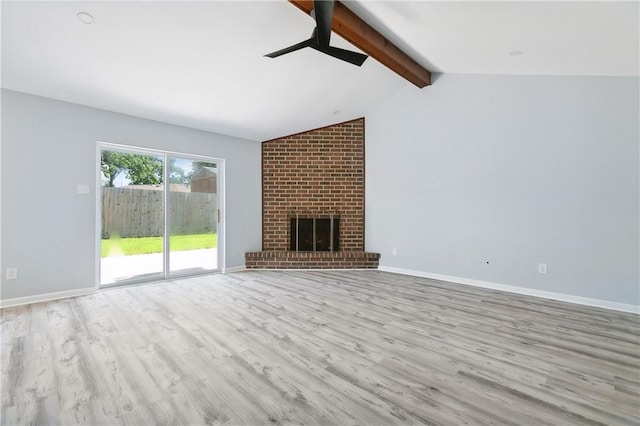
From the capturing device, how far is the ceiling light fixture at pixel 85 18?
233 centimetres

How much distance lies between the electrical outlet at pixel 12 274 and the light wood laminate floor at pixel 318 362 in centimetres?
36

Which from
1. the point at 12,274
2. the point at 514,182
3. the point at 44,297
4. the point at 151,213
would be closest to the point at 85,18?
the point at 151,213

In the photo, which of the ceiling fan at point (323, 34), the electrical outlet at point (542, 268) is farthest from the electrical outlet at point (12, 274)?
the electrical outlet at point (542, 268)

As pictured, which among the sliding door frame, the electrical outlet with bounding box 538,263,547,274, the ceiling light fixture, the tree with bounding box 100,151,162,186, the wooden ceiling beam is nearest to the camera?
the ceiling light fixture

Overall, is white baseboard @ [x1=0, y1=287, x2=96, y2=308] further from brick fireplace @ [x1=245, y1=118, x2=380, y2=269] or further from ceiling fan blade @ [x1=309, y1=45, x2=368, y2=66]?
ceiling fan blade @ [x1=309, y1=45, x2=368, y2=66]

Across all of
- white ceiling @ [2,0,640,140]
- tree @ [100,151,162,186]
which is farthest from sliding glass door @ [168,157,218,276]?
white ceiling @ [2,0,640,140]

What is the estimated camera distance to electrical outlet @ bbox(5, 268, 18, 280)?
3.18m

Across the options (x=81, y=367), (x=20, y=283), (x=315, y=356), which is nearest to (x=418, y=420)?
(x=315, y=356)

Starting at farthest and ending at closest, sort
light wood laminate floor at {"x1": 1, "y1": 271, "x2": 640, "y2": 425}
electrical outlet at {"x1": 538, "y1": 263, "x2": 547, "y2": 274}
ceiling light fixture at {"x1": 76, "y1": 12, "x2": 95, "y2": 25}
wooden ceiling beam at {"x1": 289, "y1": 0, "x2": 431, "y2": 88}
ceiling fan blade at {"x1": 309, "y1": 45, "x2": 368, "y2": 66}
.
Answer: electrical outlet at {"x1": 538, "y1": 263, "x2": 547, "y2": 274} < wooden ceiling beam at {"x1": 289, "y1": 0, "x2": 431, "y2": 88} < ceiling fan blade at {"x1": 309, "y1": 45, "x2": 368, "y2": 66} < ceiling light fixture at {"x1": 76, "y1": 12, "x2": 95, "y2": 25} < light wood laminate floor at {"x1": 1, "y1": 271, "x2": 640, "y2": 425}

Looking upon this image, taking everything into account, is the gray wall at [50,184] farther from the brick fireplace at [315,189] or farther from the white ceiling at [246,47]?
the brick fireplace at [315,189]

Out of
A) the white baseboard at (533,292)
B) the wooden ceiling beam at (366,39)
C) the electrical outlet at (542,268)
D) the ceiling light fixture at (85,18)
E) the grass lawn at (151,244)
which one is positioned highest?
the wooden ceiling beam at (366,39)

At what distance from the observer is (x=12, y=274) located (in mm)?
3201

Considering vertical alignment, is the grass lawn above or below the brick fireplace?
below

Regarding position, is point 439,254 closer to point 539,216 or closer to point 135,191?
point 539,216
